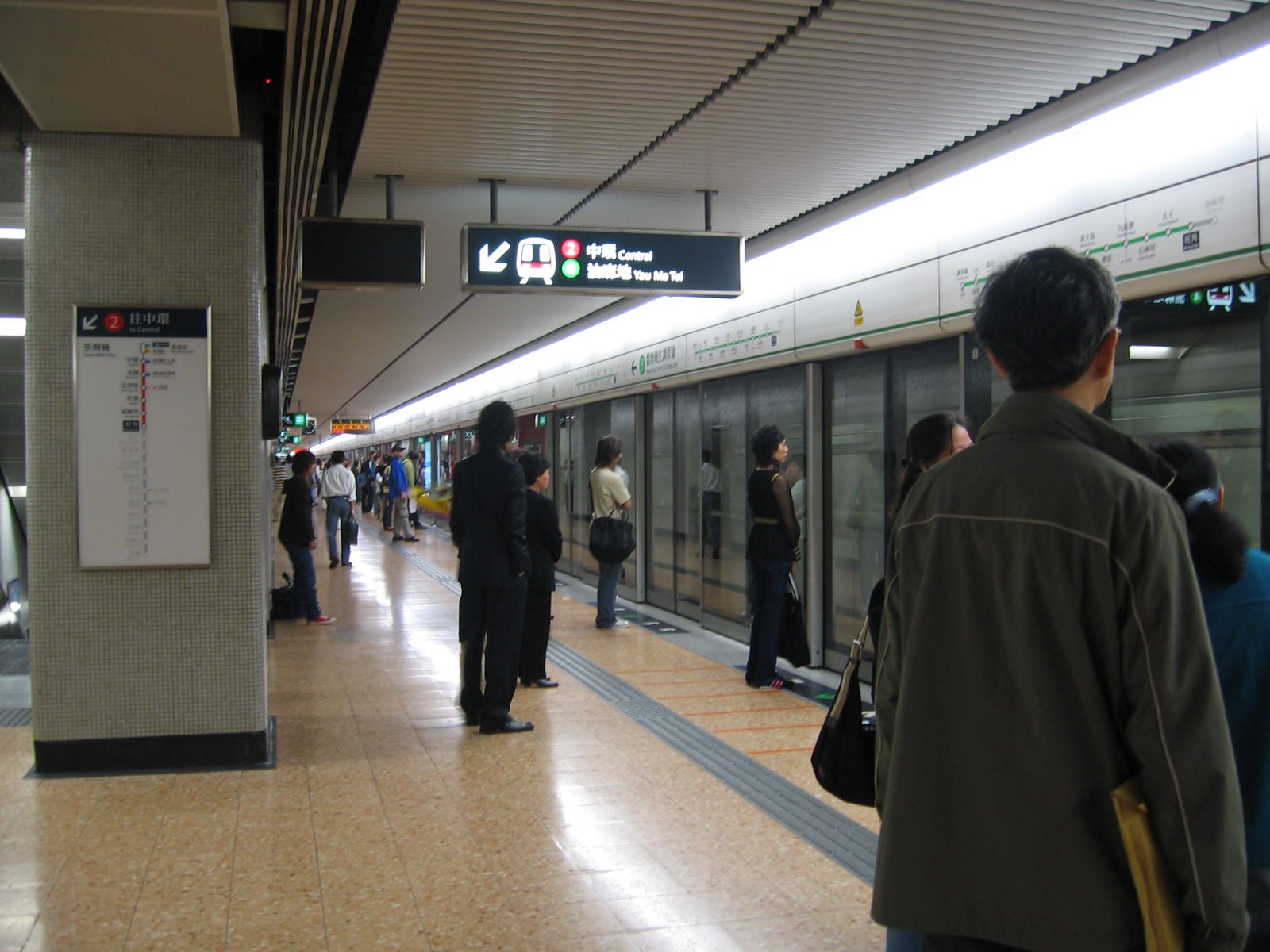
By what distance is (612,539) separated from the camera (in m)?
8.14

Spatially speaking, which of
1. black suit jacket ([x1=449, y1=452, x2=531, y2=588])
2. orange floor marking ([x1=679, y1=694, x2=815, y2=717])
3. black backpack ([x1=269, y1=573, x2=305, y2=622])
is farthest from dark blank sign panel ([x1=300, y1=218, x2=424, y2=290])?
black backpack ([x1=269, y1=573, x2=305, y2=622])

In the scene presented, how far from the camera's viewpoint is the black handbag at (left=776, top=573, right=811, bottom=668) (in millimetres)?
6164

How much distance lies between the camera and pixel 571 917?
3.14 meters

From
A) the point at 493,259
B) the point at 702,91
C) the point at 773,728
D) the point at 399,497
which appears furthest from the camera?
the point at 399,497

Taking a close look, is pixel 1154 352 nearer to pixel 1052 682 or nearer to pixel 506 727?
pixel 506 727

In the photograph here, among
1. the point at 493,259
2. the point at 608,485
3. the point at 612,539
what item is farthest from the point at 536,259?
the point at 608,485

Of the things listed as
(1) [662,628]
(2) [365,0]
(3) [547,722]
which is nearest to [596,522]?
(1) [662,628]

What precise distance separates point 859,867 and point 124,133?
4064 millimetres

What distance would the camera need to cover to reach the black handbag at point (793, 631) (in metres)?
6.16

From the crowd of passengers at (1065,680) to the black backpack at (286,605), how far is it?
343 inches

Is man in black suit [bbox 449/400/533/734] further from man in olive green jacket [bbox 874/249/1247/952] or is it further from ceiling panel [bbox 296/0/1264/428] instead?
man in olive green jacket [bbox 874/249/1247/952]

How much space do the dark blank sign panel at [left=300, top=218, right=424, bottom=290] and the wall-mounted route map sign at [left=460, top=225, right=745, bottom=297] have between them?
0.25 metres

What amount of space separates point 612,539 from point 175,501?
155 inches

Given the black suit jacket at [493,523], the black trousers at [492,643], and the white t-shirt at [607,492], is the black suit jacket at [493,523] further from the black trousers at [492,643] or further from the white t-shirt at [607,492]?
the white t-shirt at [607,492]
